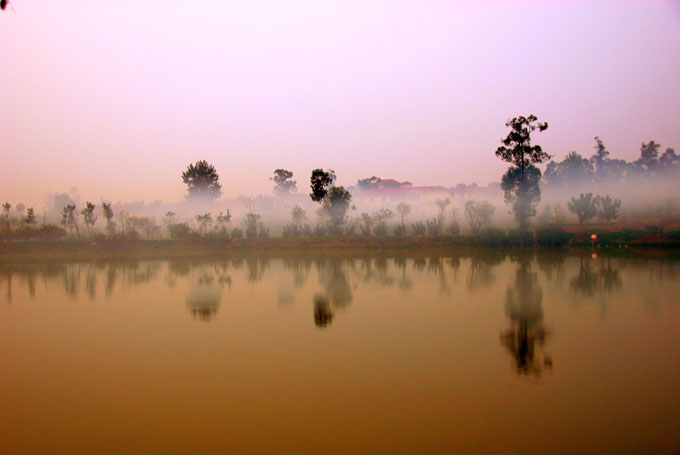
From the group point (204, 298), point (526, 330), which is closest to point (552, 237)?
point (526, 330)

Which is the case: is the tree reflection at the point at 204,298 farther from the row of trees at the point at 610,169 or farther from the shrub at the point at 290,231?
the row of trees at the point at 610,169

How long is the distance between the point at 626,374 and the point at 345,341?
179 inches

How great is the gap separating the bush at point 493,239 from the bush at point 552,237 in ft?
7.06

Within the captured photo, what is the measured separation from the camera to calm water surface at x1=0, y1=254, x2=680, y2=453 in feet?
16.6

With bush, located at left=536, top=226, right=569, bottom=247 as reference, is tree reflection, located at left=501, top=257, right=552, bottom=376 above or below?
below

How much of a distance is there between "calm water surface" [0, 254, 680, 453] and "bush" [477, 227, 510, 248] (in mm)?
17718

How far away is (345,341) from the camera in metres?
8.70

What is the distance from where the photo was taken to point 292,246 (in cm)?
3494

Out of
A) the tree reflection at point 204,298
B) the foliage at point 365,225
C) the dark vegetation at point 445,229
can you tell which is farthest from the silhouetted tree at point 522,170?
the tree reflection at point 204,298

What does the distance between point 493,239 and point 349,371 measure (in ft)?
91.1

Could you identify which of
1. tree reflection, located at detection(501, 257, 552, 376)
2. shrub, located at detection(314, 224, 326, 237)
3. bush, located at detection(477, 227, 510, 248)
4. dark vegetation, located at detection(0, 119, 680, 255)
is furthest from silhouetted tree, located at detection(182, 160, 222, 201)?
tree reflection, located at detection(501, 257, 552, 376)

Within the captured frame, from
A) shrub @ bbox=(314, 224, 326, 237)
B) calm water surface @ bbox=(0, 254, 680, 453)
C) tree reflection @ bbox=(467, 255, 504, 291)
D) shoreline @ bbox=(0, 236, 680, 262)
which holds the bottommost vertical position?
calm water surface @ bbox=(0, 254, 680, 453)

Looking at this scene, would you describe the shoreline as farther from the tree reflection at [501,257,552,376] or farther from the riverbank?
the tree reflection at [501,257,552,376]

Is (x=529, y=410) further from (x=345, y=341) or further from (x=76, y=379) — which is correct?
(x=76, y=379)
